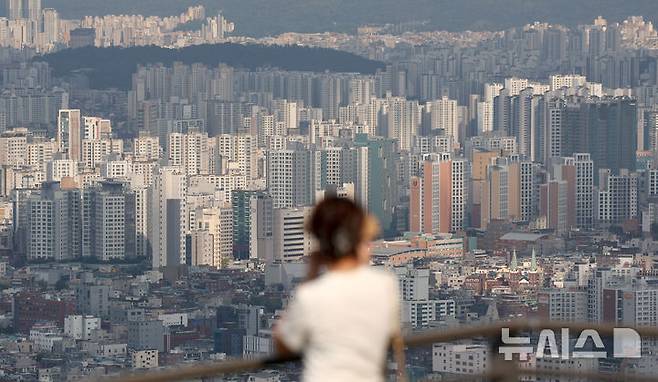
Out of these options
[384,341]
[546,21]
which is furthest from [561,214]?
[384,341]

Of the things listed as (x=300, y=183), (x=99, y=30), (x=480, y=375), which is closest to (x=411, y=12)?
(x=99, y=30)

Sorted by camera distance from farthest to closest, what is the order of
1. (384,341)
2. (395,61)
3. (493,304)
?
(395,61) < (493,304) < (384,341)

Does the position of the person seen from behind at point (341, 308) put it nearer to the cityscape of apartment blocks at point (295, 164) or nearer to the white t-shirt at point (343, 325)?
the white t-shirt at point (343, 325)

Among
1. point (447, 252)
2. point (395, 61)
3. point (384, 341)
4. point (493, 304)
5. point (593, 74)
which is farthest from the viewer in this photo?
point (395, 61)

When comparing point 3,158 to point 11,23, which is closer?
point 3,158

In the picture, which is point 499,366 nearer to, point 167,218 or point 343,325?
point 343,325

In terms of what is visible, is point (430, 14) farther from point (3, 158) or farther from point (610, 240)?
point (610, 240)

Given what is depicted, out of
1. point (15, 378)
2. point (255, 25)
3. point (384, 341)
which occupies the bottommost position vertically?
point (15, 378)

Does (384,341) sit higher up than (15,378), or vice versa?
(384,341)
